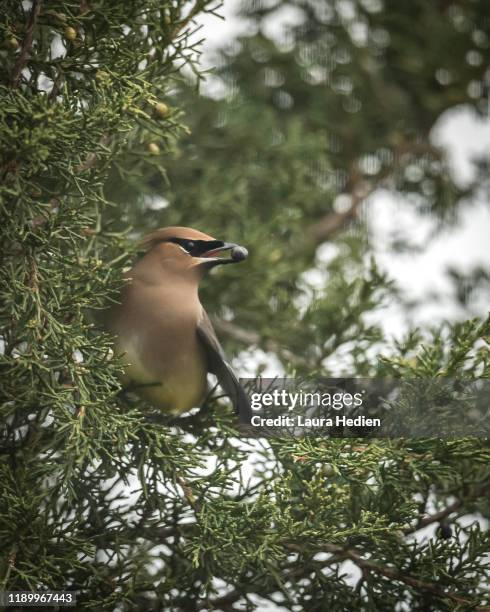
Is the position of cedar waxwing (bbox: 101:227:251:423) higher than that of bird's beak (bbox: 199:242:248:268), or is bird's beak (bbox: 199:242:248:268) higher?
bird's beak (bbox: 199:242:248:268)

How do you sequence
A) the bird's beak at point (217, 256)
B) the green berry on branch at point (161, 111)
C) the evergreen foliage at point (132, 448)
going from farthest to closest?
the green berry on branch at point (161, 111)
the bird's beak at point (217, 256)
the evergreen foliage at point (132, 448)

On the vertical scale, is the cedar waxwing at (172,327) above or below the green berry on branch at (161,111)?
below

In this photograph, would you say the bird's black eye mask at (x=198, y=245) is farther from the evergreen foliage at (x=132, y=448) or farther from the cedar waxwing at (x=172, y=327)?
the evergreen foliage at (x=132, y=448)

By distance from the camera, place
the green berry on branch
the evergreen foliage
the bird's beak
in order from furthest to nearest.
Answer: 1. the green berry on branch
2. the bird's beak
3. the evergreen foliage

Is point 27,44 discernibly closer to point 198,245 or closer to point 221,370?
point 198,245

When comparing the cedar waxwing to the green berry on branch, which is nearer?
the cedar waxwing

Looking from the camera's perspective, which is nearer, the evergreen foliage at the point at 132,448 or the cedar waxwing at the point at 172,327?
the evergreen foliage at the point at 132,448

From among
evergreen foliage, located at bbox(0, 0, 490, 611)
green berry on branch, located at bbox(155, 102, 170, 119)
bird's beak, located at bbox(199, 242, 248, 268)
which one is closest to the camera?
evergreen foliage, located at bbox(0, 0, 490, 611)

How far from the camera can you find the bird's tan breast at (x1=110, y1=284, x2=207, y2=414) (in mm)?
2254

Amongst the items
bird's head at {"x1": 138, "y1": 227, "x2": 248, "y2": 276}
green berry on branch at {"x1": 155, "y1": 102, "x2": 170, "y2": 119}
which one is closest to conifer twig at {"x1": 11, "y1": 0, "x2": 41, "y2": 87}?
green berry on branch at {"x1": 155, "y1": 102, "x2": 170, "y2": 119}

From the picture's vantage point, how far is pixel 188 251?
7.70ft

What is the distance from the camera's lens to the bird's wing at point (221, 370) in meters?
2.31

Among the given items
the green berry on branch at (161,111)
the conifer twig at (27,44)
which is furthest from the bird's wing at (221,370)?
the conifer twig at (27,44)

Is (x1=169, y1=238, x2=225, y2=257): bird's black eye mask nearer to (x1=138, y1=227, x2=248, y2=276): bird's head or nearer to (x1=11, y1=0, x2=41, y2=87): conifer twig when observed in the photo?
(x1=138, y1=227, x2=248, y2=276): bird's head
